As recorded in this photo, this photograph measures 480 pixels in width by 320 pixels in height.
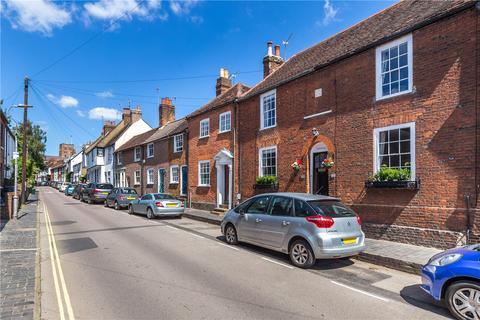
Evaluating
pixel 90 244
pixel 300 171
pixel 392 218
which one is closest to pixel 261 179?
pixel 300 171

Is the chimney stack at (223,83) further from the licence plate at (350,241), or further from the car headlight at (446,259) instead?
the car headlight at (446,259)

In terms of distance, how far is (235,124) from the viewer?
17.4 m

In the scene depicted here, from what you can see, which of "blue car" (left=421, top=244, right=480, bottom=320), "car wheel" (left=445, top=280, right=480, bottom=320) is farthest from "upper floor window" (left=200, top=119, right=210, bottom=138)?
"car wheel" (left=445, top=280, right=480, bottom=320)

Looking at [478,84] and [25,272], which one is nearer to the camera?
[25,272]

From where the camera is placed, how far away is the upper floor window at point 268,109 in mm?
14906

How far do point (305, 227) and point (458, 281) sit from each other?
3.12 m

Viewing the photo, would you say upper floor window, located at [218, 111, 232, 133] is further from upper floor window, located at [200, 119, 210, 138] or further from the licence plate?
the licence plate

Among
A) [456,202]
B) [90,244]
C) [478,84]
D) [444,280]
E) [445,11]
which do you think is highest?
[445,11]

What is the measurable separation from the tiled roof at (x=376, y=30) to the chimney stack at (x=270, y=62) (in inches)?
105

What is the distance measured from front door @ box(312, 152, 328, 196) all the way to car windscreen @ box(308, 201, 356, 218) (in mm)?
4546

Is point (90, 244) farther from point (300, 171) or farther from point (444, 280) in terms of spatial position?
point (444, 280)

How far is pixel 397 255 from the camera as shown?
7.79 m

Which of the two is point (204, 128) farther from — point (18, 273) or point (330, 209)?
point (18, 273)

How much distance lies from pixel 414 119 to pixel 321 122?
351 cm
